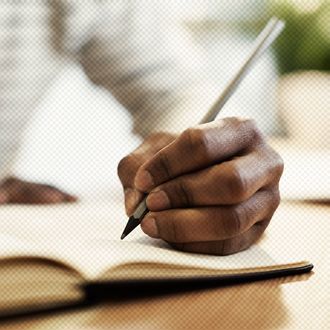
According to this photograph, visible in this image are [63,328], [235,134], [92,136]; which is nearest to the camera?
[63,328]

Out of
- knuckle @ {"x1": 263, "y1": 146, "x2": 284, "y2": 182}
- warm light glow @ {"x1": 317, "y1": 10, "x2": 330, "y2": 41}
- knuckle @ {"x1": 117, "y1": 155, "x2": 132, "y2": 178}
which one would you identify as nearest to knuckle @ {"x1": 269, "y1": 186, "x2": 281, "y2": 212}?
knuckle @ {"x1": 263, "y1": 146, "x2": 284, "y2": 182}

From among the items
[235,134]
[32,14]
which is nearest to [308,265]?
[235,134]

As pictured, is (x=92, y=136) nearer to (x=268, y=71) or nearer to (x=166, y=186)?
(x=166, y=186)

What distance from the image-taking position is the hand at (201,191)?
340 mm

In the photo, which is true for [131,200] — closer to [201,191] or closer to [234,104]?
[201,191]

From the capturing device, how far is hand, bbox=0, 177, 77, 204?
0.58 meters

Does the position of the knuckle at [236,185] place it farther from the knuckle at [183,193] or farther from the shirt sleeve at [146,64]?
the shirt sleeve at [146,64]

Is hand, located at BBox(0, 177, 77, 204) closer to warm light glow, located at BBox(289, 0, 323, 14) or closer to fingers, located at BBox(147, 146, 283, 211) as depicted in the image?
fingers, located at BBox(147, 146, 283, 211)

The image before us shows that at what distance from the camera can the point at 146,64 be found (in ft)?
2.94

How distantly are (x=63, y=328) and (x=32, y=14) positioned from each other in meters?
0.70

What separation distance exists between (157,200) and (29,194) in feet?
1.03

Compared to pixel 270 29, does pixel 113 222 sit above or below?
below

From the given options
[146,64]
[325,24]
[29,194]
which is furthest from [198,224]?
[325,24]

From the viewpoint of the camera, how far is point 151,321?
0.91 ft
